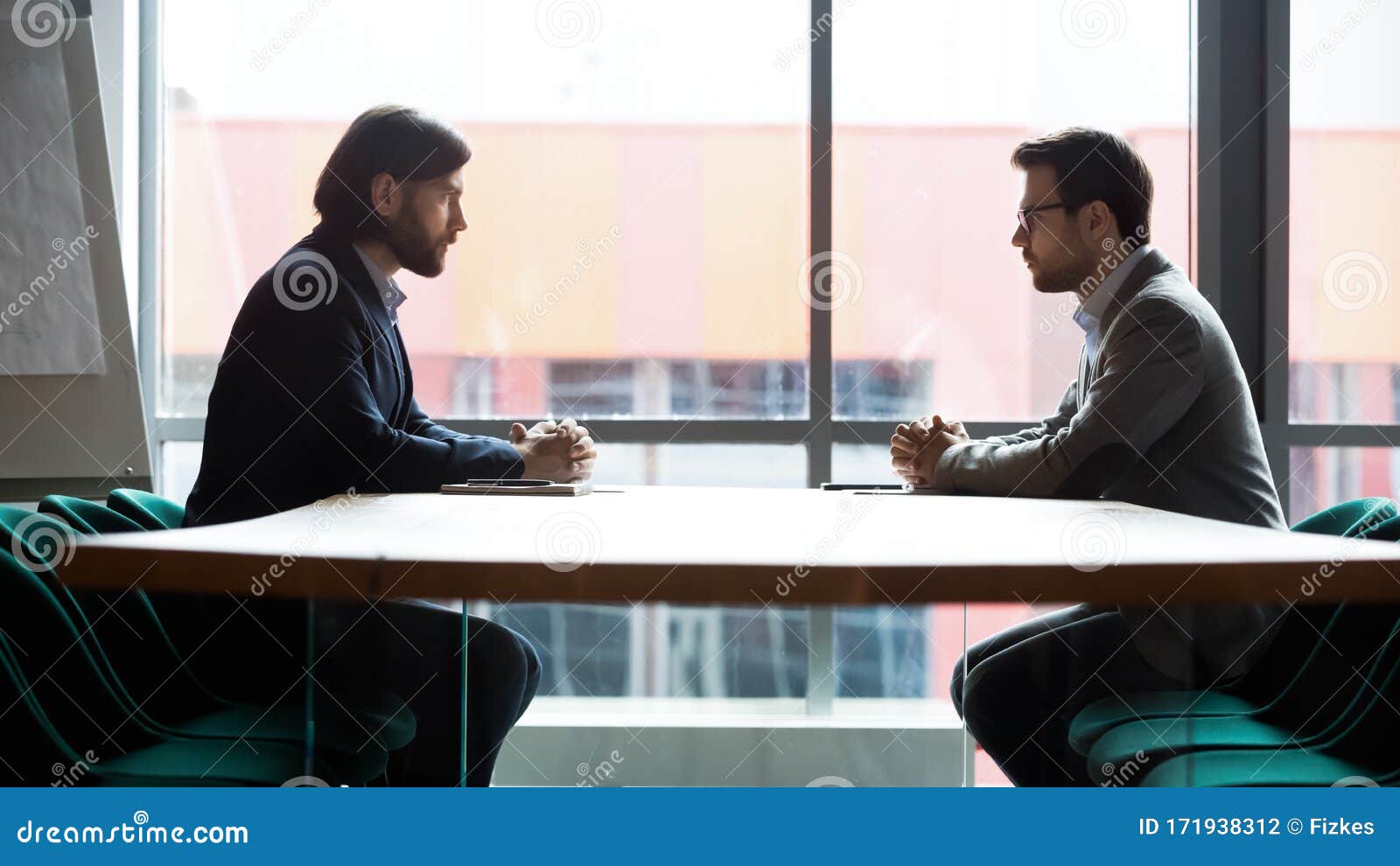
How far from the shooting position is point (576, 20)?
3.14 m

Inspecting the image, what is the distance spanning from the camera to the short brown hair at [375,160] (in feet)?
7.73

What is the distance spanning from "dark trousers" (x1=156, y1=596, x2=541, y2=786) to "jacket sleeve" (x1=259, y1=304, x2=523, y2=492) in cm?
44

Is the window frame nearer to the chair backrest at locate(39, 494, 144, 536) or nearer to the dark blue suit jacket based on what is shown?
the dark blue suit jacket

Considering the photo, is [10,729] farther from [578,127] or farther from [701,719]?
[578,127]

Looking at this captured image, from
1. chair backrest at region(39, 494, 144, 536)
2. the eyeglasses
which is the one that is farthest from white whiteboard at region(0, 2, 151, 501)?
the eyeglasses

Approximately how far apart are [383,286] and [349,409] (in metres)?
0.46

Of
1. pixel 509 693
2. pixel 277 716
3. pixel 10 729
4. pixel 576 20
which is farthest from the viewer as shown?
pixel 576 20

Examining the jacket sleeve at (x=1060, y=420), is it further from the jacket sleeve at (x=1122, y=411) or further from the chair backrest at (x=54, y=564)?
the chair backrest at (x=54, y=564)

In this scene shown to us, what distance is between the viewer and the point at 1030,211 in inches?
95.5

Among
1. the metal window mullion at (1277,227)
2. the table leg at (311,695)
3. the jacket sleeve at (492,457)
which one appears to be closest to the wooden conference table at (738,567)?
the table leg at (311,695)

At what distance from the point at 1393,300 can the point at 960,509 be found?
2141mm

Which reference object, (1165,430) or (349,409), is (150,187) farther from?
(1165,430)

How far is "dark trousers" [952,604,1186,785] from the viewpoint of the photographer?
1.46 m

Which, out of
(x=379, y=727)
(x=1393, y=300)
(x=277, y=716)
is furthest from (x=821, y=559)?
(x=1393, y=300)
